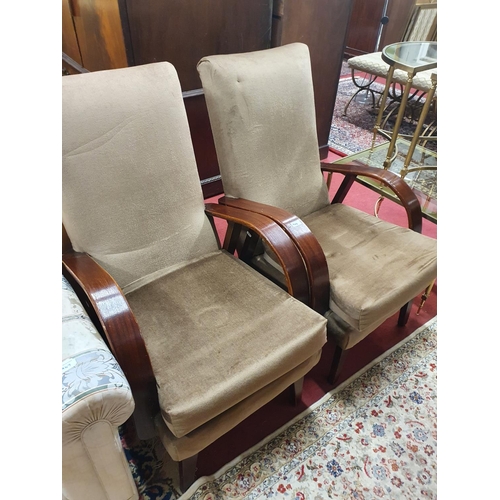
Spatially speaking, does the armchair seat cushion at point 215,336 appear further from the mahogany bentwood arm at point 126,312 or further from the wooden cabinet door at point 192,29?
the wooden cabinet door at point 192,29

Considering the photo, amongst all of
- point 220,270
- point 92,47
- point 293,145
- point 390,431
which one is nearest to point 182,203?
point 220,270

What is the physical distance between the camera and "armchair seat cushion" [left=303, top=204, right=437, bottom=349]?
1.14 m

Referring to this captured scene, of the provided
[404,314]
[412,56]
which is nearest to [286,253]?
[404,314]

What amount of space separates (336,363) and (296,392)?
180 mm

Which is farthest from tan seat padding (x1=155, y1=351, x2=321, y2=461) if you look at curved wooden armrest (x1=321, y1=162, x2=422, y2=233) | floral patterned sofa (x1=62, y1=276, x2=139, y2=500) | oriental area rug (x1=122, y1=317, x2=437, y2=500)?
curved wooden armrest (x1=321, y1=162, x2=422, y2=233)

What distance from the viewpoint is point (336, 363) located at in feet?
4.27

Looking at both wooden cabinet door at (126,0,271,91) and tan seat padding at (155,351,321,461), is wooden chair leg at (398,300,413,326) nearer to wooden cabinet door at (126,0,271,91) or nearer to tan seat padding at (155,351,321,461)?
tan seat padding at (155,351,321,461)

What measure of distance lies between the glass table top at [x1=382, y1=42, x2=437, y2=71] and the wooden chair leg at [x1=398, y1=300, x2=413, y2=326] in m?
1.33

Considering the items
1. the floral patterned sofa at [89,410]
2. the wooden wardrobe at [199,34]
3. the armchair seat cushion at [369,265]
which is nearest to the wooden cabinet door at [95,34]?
the wooden wardrobe at [199,34]

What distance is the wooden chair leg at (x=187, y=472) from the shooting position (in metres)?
0.99

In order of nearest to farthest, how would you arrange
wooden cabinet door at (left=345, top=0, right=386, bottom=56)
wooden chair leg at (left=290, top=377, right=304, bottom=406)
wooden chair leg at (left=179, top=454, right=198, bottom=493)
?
1. wooden chair leg at (left=179, top=454, right=198, bottom=493)
2. wooden chair leg at (left=290, top=377, right=304, bottom=406)
3. wooden cabinet door at (left=345, top=0, right=386, bottom=56)

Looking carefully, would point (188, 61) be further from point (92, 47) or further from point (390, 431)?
point (390, 431)
